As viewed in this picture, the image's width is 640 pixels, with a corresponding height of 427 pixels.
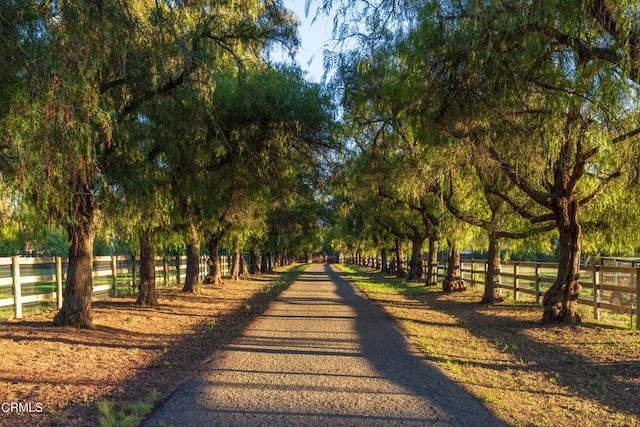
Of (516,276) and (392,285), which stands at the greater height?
(516,276)

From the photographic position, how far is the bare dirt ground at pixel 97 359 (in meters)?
5.93

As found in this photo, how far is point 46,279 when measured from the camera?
575 inches

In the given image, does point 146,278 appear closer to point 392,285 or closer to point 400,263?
point 392,285

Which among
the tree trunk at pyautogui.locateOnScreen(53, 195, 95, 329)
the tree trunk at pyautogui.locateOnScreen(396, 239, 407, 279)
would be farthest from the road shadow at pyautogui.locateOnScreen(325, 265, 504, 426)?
the tree trunk at pyautogui.locateOnScreen(396, 239, 407, 279)

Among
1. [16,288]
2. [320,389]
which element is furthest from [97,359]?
[16,288]

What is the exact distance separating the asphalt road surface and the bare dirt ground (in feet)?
1.97

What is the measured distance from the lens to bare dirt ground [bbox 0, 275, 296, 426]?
593 cm

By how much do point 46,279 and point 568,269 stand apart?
13.4m

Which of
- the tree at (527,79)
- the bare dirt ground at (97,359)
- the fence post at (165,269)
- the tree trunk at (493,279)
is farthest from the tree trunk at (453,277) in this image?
the tree at (527,79)

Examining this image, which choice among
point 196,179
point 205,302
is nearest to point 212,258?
point 205,302

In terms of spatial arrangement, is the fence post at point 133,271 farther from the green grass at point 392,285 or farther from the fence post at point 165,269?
the green grass at point 392,285

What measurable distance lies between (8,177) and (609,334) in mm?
11066

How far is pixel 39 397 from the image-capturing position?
6.19 m

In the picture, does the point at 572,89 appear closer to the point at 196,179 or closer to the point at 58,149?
the point at 58,149
